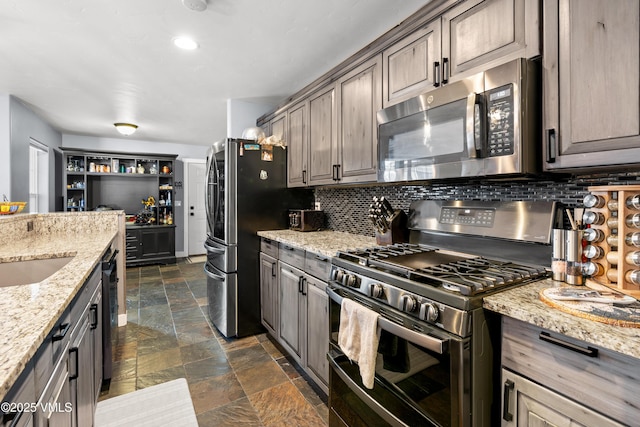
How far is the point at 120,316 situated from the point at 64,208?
12.0 ft

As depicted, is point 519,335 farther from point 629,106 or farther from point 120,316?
point 120,316

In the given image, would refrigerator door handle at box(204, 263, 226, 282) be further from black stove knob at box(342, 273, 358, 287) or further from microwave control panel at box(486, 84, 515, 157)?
microwave control panel at box(486, 84, 515, 157)

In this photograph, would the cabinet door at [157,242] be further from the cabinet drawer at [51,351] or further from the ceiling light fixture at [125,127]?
the cabinet drawer at [51,351]

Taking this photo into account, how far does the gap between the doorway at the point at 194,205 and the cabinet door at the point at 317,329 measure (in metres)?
5.29

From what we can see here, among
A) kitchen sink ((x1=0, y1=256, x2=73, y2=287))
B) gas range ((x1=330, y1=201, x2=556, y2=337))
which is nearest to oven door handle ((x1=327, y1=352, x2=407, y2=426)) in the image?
gas range ((x1=330, y1=201, x2=556, y2=337))

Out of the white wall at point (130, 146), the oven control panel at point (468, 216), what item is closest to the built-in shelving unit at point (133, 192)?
the white wall at point (130, 146)

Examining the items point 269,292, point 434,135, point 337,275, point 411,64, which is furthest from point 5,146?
point 434,135

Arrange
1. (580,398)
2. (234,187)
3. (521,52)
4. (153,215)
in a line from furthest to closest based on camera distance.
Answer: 1. (153,215)
2. (234,187)
3. (521,52)
4. (580,398)

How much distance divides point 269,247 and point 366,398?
157 cm

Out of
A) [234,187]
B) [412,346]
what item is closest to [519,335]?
[412,346]

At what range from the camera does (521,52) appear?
126cm

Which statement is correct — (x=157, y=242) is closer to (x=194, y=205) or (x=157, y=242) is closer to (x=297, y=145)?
(x=194, y=205)

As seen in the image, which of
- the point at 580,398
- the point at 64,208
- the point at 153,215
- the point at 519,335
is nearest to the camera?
the point at 580,398

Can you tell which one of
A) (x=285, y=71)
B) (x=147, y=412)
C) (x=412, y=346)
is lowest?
(x=147, y=412)
